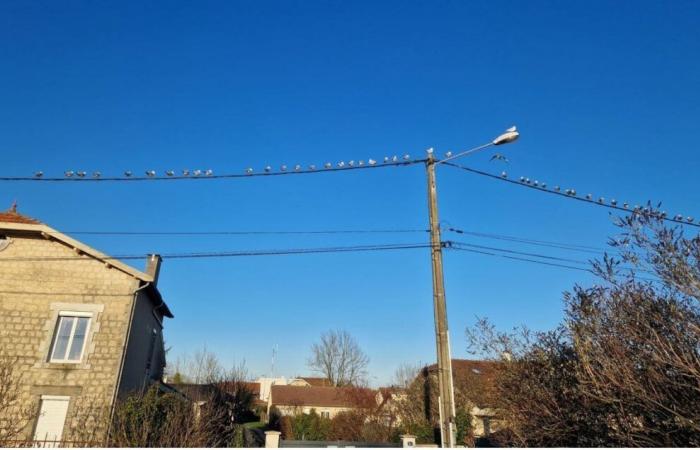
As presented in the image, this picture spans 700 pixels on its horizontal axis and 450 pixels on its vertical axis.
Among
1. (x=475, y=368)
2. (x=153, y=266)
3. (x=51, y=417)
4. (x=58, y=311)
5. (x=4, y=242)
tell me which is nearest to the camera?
(x=51, y=417)

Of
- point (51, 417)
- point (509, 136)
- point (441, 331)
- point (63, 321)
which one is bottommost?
point (51, 417)

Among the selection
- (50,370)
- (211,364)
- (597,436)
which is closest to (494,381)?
(597,436)

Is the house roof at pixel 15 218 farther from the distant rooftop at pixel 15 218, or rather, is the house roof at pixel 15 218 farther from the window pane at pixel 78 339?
the window pane at pixel 78 339

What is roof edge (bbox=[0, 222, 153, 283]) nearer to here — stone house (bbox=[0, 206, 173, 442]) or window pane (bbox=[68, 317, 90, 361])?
stone house (bbox=[0, 206, 173, 442])

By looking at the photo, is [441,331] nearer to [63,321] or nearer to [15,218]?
[63,321]

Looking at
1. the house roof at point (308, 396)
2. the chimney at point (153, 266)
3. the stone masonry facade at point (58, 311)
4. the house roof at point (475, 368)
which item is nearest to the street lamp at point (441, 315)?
the house roof at point (475, 368)

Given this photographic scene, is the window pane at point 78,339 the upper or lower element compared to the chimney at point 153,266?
lower

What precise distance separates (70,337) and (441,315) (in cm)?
1311

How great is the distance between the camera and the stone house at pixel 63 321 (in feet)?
45.9

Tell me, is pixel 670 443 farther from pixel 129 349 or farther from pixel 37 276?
pixel 37 276

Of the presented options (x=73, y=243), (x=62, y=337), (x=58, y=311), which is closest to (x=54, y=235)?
(x=73, y=243)

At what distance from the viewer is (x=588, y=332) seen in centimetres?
590

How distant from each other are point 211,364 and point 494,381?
32.7m

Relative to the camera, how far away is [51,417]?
45.5 ft
